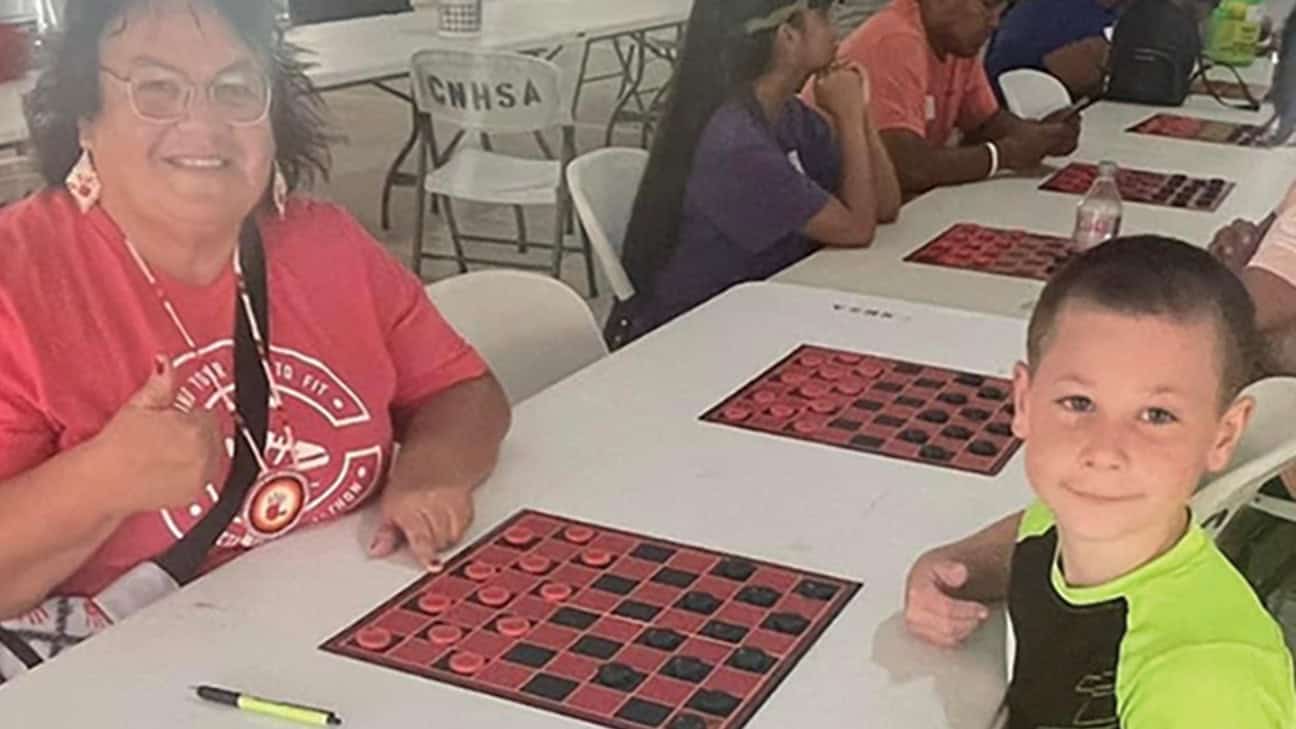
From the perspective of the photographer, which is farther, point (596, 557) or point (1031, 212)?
point (1031, 212)

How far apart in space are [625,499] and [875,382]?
1.45 feet

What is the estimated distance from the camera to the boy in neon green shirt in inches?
38.8

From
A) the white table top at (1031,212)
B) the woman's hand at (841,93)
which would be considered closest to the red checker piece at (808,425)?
the white table top at (1031,212)

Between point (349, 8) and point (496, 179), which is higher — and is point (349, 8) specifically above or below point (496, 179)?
above

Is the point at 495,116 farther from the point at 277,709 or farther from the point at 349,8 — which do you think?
the point at 277,709

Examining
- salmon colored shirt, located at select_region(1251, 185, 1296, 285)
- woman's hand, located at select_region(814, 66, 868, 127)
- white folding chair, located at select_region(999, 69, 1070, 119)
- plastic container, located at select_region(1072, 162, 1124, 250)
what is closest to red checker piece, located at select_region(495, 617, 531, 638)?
salmon colored shirt, located at select_region(1251, 185, 1296, 285)

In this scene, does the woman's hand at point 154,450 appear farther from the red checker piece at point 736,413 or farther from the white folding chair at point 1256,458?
the white folding chair at point 1256,458

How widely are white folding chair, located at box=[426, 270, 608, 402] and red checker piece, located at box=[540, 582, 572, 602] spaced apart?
643 millimetres

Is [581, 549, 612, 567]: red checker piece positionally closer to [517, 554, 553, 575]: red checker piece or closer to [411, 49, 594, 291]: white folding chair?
[517, 554, 553, 575]: red checker piece

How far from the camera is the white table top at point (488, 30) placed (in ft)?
14.7

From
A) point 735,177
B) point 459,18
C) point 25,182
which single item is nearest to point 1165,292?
point 25,182

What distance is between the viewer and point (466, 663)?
1134mm

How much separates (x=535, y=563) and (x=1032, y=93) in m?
2.90

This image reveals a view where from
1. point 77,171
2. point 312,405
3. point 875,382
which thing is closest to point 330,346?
point 312,405
